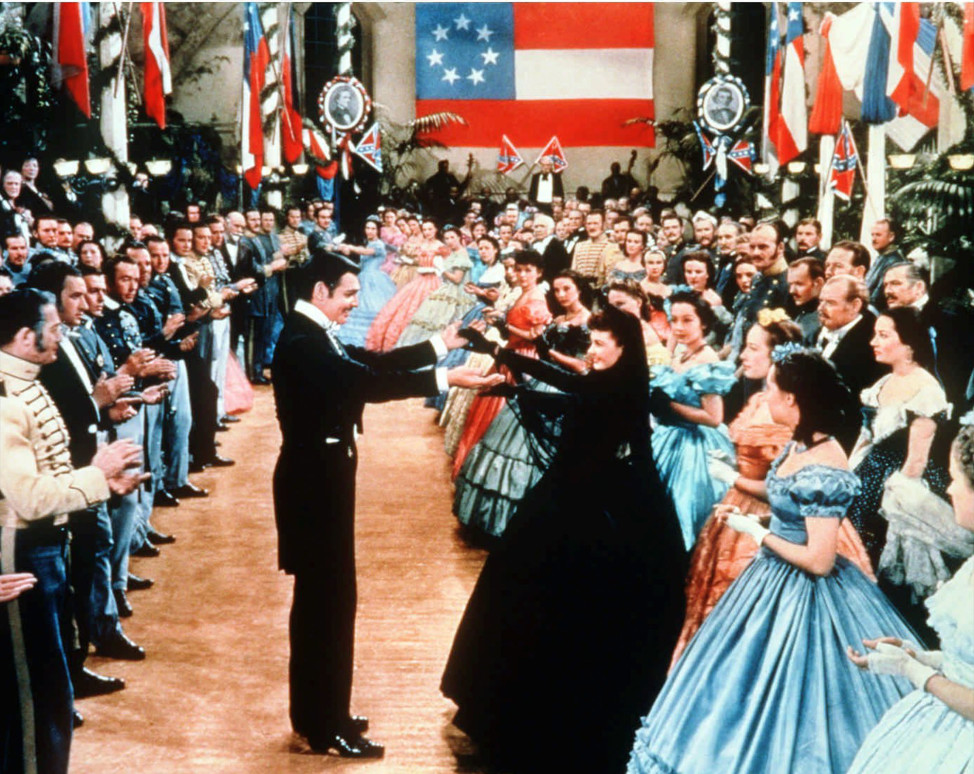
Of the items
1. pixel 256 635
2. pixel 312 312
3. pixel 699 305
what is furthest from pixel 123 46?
pixel 699 305

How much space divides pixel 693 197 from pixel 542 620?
1.62m

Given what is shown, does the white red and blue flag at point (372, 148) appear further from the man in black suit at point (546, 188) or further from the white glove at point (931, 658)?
the white glove at point (931, 658)

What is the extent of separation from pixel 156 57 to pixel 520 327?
159 centimetres

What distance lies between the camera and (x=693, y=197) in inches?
165

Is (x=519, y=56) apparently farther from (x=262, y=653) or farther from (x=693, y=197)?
(x=262, y=653)

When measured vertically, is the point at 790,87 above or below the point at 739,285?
above

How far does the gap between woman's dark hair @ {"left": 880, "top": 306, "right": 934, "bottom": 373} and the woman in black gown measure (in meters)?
0.78

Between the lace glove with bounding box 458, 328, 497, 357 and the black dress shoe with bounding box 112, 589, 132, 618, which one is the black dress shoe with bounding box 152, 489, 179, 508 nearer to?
the black dress shoe with bounding box 112, 589, 132, 618

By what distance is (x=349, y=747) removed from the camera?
11.9ft

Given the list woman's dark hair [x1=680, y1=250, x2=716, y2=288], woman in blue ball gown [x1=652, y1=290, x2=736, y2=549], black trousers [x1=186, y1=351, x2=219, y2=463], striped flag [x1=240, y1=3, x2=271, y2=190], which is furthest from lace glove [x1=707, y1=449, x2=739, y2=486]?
striped flag [x1=240, y1=3, x2=271, y2=190]

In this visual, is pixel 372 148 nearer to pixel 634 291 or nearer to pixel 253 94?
pixel 253 94

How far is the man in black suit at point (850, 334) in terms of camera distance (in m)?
3.59

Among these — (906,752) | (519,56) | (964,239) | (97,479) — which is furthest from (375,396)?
(964,239)

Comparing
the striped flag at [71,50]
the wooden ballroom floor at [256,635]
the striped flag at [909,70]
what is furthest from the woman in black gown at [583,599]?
the striped flag at [71,50]
